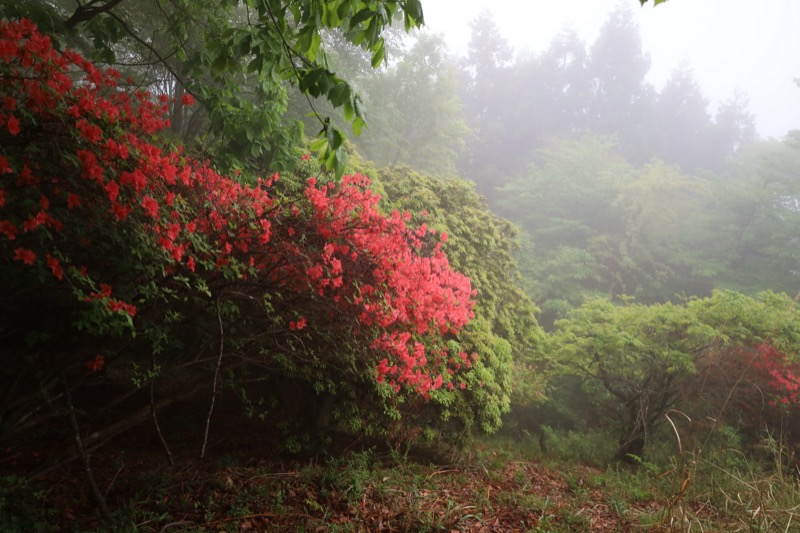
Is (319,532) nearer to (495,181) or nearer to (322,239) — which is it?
(322,239)

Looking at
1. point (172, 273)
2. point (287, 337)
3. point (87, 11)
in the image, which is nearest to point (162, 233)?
point (172, 273)

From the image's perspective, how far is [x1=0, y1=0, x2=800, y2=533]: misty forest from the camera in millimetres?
2354

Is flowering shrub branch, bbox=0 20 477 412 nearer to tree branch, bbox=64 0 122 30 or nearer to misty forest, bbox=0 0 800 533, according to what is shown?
misty forest, bbox=0 0 800 533

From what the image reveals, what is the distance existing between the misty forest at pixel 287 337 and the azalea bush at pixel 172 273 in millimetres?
25

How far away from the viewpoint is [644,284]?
58.1ft

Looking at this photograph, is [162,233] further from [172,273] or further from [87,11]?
[87,11]

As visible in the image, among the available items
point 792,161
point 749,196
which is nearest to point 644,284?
point 749,196

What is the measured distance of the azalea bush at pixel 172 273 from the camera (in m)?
2.32

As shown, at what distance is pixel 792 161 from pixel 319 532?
940 inches

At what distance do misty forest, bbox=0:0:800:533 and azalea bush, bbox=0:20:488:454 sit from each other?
Result: 25 mm

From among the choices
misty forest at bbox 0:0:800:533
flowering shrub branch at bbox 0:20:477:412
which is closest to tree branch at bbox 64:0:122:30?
misty forest at bbox 0:0:800:533

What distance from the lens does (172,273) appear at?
285 centimetres

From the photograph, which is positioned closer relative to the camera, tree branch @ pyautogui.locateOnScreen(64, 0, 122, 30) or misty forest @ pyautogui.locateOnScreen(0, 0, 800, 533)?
misty forest @ pyautogui.locateOnScreen(0, 0, 800, 533)

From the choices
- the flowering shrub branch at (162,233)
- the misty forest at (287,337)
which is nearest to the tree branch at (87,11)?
the misty forest at (287,337)
